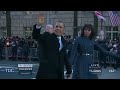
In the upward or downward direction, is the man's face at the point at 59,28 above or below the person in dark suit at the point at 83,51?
above

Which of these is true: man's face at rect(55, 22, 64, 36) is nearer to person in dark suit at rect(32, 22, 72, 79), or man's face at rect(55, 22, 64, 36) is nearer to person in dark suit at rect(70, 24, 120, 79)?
person in dark suit at rect(32, 22, 72, 79)

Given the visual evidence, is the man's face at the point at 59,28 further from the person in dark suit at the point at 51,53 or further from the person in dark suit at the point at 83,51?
the person in dark suit at the point at 83,51

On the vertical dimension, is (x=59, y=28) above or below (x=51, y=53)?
above

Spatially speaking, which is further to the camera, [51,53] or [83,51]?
[83,51]

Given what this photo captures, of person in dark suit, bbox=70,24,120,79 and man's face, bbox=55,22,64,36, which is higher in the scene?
man's face, bbox=55,22,64,36

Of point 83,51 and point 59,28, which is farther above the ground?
point 59,28

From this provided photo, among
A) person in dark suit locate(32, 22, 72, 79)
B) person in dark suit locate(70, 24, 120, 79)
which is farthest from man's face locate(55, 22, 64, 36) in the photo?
person in dark suit locate(70, 24, 120, 79)

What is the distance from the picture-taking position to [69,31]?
9.04 m

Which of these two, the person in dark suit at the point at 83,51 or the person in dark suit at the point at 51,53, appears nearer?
the person in dark suit at the point at 51,53

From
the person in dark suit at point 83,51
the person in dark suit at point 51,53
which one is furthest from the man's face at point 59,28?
the person in dark suit at point 83,51

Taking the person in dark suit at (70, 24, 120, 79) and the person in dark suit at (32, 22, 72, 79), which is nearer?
the person in dark suit at (32, 22, 72, 79)
